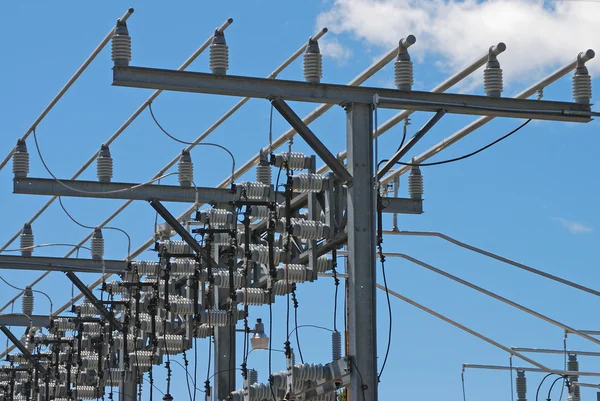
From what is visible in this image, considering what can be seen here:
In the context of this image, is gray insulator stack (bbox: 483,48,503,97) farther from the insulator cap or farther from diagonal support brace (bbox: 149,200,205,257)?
diagonal support brace (bbox: 149,200,205,257)

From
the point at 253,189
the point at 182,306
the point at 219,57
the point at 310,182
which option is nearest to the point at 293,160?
the point at 310,182

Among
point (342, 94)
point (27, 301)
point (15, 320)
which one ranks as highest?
point (342, 94)

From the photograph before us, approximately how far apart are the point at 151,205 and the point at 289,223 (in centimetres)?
466

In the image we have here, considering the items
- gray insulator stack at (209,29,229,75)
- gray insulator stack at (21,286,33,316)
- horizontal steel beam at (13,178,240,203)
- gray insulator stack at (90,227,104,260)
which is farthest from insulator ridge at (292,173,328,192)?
gray insulator stack at (21,286,33,316)

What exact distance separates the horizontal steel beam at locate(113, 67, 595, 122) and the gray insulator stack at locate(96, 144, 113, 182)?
4836mm

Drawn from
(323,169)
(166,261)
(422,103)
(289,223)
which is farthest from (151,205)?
(422,103)

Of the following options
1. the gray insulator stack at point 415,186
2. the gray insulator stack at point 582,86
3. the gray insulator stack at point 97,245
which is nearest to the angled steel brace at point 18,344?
the gray insulator stack at point 97,245

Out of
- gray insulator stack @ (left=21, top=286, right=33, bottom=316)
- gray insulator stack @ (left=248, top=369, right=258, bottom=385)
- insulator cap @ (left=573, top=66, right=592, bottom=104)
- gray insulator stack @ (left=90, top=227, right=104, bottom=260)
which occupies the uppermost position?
insulator cap @ (left=573, top=66, right=592, bottom=104)

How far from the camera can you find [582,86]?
535 inches

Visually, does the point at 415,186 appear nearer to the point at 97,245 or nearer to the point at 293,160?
the point at 293,160

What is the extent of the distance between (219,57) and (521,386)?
6636 mm

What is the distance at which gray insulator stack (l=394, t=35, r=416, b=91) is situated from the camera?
13211 mm

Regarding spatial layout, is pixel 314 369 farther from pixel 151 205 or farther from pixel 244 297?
pixel 151 205

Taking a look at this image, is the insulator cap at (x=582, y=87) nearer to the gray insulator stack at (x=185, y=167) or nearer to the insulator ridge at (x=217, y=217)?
the insulator ridge at (x=217, y=217)
